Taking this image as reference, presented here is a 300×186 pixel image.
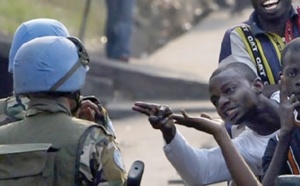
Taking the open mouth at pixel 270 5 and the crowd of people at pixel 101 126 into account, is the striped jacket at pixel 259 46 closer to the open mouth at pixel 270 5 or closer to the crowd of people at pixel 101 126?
the open mouth at pixel 270 5

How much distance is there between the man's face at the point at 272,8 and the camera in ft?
21.3

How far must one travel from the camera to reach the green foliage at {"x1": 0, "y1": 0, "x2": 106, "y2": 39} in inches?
587

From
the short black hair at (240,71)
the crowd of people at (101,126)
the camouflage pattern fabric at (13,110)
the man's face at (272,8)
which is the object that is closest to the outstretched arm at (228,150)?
the crowd of people at (101,126)

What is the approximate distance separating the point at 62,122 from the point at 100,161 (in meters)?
0.20

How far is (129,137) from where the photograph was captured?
38.1 feet

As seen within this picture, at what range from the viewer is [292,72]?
5.10 meters

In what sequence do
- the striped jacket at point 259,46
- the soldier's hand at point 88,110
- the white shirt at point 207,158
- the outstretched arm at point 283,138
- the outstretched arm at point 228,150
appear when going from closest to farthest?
the outstretched arm at point 228,150, the outstretched arm at point 283,138, the white shirt at point 207,158, the soldier's hand at point 88,110, the striped jacket at point 259,46

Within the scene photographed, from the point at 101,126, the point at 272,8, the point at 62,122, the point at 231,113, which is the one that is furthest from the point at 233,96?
the point at 272,8

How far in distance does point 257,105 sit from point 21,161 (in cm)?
112

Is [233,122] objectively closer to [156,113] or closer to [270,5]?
[156,113]

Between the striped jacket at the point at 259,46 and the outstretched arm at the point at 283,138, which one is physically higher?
the outstretched arm at the point at 283,138

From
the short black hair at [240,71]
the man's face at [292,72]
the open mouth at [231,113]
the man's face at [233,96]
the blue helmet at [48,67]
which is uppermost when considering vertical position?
the blue helmet at [48,67]

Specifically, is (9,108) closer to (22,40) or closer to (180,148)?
(22,40)

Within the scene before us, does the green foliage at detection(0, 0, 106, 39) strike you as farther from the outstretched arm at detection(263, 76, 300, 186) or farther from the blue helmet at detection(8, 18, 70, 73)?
the outstretched arm at detection(263, 76, 300, 186)
